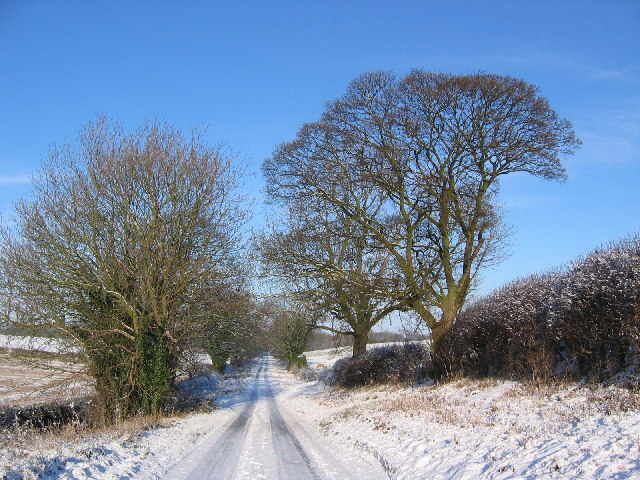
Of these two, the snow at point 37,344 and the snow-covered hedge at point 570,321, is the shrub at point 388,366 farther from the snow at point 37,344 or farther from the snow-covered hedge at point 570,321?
the snow at point 37,344

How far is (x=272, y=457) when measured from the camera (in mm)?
8922

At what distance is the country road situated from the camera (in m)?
7.52

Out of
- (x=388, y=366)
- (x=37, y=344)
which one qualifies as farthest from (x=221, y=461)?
(x=388, y=366)

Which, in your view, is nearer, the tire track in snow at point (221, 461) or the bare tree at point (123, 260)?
the tire track in snow at point (221, 461)

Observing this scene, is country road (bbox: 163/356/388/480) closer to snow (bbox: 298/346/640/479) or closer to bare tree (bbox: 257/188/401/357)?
snow (bbox: 298/346/640/479)

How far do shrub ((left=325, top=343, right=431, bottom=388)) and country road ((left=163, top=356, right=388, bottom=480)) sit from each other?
21.2 ft

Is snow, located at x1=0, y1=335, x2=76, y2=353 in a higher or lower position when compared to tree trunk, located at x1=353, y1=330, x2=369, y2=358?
higher

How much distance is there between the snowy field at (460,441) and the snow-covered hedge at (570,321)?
2.48 ft

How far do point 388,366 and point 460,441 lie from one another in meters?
12.6

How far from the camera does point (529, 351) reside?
11.3 metres

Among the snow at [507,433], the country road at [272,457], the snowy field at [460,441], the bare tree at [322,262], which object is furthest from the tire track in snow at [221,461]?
the bare tree at [322,262]

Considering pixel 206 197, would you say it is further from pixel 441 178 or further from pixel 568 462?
pixel 568 462

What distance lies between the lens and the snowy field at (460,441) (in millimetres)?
5910

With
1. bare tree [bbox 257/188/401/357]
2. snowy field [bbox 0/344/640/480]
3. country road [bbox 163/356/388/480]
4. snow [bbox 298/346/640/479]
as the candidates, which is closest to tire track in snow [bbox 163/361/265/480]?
country road [bbox 163/356/388/480]
